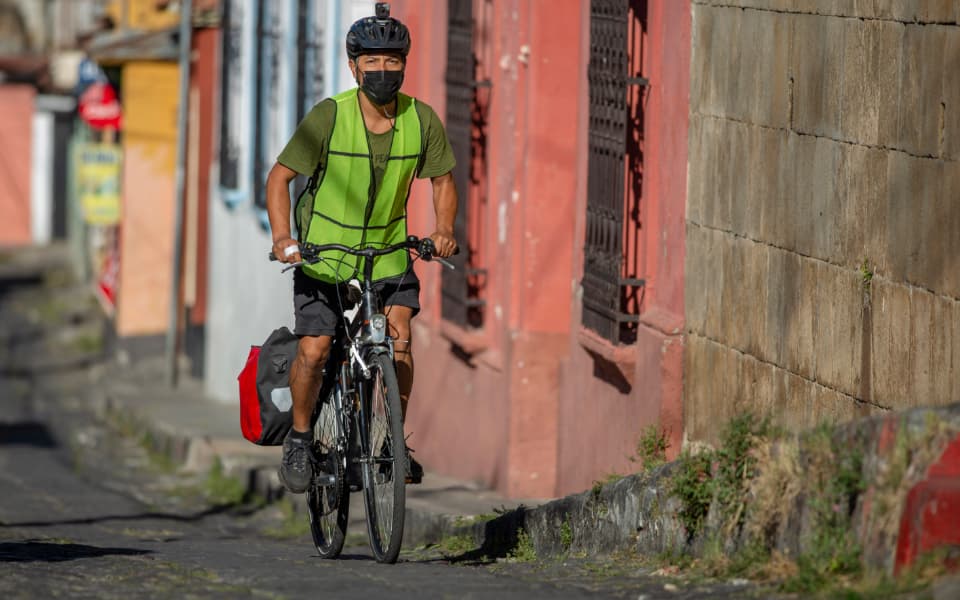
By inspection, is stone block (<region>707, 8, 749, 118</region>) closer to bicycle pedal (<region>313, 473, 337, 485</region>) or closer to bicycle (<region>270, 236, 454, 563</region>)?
bicycle (<region>270, 236, 454, 563</region>)

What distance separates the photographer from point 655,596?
19.6ft

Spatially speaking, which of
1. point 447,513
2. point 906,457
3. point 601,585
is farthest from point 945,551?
point 447,513

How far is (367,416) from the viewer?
289 inches

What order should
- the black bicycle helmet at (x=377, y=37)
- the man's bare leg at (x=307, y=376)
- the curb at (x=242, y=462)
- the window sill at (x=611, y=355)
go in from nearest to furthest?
1. the black bicycle helmet at (x=377, y=37)
2. the man's bare leg at (x=307, y=376)
3. the window sill at (x=611, y=355)
4. the curb at (x=242, y=462)

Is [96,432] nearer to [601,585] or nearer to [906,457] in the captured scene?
[601,585]

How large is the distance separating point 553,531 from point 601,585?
1.80 metres

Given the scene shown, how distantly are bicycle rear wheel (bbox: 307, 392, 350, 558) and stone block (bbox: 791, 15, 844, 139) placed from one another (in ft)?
7.09

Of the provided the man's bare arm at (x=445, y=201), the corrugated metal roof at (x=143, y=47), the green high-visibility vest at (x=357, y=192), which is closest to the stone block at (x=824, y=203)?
the man's bare arm at (x=445, y=201)

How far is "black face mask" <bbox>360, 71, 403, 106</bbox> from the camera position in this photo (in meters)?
7.23

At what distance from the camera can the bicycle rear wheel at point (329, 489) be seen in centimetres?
771

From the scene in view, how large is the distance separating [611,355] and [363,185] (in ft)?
8.40

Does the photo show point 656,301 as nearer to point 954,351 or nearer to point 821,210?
point 821,210

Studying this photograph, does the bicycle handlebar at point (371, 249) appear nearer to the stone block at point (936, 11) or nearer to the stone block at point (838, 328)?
the stone block at point (838, 328)

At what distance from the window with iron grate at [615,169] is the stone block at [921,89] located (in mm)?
2873
